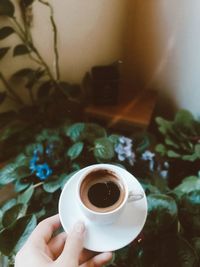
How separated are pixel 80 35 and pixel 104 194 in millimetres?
906

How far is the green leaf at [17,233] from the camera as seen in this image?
2.83 ft

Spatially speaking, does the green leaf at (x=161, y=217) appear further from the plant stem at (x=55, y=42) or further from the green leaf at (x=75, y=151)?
the plant stem at (x=55, y=42)

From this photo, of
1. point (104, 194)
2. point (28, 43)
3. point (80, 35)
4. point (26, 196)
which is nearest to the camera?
point (104, 194)

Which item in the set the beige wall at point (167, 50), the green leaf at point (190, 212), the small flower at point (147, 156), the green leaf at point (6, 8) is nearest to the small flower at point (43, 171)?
the small flower at point (147, 156)

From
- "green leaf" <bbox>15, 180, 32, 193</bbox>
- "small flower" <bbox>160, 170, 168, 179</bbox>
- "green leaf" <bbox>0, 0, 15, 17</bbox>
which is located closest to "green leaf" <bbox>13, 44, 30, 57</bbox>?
"green leaf" <bbox>0, 0, 15, 17</bbox>

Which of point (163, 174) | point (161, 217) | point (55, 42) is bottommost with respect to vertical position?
point (163, 174)

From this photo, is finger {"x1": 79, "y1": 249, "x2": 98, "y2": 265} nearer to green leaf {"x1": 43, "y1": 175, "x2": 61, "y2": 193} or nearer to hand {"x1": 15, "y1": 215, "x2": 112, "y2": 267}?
hand {"x1": 15, "y1": 215, "x2": 112, "y2": 267}

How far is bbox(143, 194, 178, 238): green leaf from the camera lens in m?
0.89

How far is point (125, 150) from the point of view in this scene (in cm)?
111

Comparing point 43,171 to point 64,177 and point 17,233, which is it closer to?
point 64,177

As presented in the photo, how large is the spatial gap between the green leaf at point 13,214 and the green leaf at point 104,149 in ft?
0.99

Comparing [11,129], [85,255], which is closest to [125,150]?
[85,255]

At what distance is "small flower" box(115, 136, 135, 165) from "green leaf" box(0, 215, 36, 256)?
39 centimetres

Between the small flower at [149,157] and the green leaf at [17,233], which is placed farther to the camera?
the small flower at [149,157]
